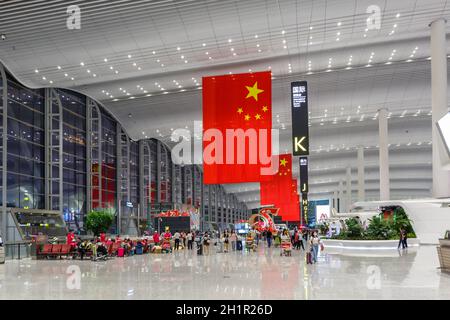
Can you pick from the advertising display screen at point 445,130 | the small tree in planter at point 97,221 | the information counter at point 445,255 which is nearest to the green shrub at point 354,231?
the information counter at point 445,255

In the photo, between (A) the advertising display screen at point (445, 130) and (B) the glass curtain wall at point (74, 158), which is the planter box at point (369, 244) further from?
(B) the glass curtain wall at point (74, 158)

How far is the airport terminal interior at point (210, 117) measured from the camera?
1298cm

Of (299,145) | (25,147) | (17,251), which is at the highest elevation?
(25,147)

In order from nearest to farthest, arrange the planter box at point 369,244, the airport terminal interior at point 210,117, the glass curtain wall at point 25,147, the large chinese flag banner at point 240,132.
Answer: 1. the airport terminal interior at point 210,117
2. the large chinese flag banner at point 240,132
3. the planter box at point 369,244
4. the glass curtain wall at point 25,147

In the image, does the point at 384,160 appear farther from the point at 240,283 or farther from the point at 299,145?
the point at 240,283

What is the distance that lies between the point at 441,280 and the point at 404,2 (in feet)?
50.4

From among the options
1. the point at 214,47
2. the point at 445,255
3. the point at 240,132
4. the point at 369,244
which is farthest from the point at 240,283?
the point at 214,47

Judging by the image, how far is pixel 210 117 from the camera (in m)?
21.9

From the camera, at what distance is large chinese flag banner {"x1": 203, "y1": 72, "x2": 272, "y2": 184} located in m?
21.0

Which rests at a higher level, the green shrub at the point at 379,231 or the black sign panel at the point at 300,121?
the black sign panel at the point at 300,121

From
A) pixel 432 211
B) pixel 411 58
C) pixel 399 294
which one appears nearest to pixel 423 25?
pixel 411 58

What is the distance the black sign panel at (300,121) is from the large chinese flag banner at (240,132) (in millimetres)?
1508

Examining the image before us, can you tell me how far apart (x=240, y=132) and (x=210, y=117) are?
1.69 metres
